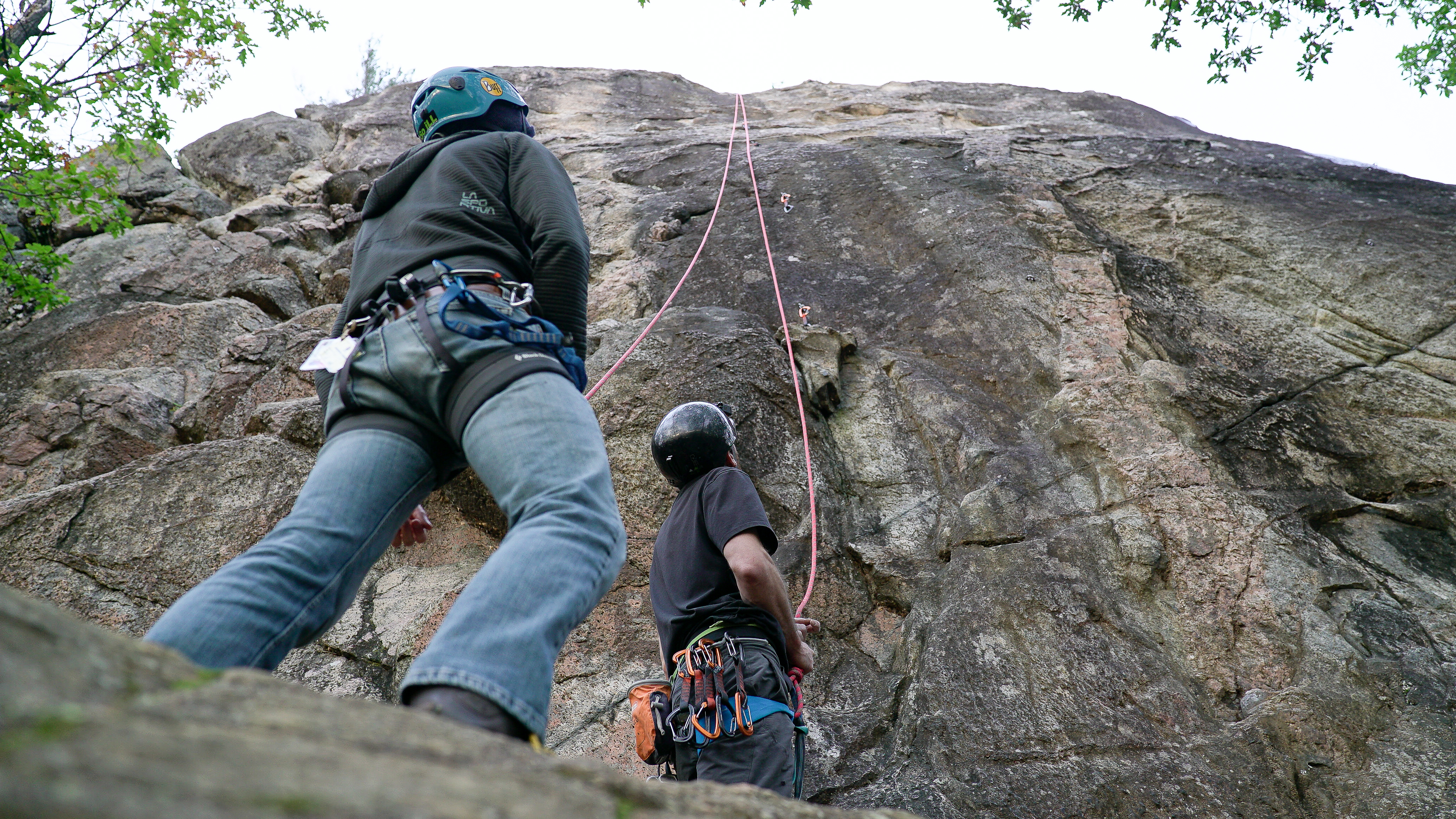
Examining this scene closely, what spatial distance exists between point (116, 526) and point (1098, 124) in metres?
10.8

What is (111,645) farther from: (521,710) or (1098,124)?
(1098,124)

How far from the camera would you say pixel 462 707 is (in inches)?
64.3

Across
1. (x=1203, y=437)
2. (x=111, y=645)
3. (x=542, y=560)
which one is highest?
(x=111, y=645)

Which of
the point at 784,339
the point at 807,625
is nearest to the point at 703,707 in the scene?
the point at 807,625

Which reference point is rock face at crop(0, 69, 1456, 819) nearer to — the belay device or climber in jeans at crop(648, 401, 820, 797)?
climber in jeans at crop(648, 401, 820, 797)

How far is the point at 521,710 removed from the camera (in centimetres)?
169

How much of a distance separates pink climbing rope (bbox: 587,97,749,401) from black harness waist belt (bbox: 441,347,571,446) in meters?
2.03

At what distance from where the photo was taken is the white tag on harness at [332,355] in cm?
247

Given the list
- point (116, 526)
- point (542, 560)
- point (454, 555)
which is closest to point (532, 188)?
point (542, 560)

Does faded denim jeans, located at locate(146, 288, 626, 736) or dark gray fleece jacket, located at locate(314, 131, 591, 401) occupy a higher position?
dark gray fleece jacket, located at locate(314, 131, 591, 401)

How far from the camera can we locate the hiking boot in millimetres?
1613

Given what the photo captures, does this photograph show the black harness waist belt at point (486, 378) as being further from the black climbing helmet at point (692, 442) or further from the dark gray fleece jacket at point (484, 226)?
the black climbing helmet at point (692, 442)

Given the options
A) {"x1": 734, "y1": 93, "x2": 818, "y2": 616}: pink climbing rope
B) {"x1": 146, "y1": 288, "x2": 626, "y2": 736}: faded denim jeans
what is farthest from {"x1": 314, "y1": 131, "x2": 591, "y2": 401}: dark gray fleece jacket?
{"x1": 734, "y1": 93, "x2": 818, "y2": 616}: pink climbing rope

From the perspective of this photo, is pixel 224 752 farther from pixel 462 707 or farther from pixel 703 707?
pixel 703 707
